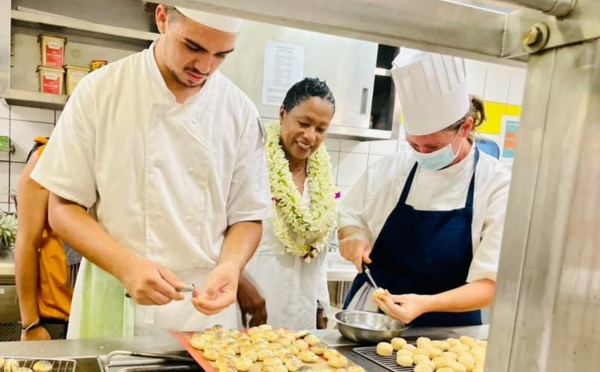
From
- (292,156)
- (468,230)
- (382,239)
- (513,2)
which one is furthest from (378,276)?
(513,2)

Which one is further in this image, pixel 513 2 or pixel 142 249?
pixel 142 249

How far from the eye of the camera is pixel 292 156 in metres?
1.97

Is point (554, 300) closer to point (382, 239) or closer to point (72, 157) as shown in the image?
point (72, 157)

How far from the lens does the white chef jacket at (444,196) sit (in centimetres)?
131

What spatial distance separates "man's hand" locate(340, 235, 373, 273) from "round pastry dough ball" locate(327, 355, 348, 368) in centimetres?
42

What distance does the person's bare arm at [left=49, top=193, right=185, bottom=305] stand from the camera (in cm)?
98

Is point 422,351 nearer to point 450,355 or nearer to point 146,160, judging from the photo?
point 450,355

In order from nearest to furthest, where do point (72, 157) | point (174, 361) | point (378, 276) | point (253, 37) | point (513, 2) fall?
point (513, 2), point (174, 361), point (72, 157), point (378, 276), point (253, 37)

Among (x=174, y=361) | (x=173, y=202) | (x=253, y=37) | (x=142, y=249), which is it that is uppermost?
(x=253, y=37)

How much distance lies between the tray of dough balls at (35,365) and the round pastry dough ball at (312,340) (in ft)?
1.68

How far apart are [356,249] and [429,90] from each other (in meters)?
0.52

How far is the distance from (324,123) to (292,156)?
0.61ft

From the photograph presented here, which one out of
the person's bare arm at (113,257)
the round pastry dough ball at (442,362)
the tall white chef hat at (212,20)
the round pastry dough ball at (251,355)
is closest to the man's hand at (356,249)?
the round pastry dough ball at (442,362)

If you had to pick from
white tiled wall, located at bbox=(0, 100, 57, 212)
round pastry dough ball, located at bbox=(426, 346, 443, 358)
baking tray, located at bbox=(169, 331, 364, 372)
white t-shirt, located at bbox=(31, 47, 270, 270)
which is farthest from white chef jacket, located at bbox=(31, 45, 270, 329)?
white tiled wall, located at bbox=(0, 100, 57, 212)
